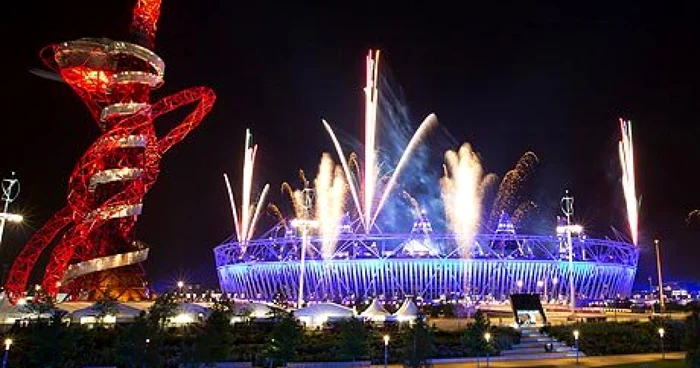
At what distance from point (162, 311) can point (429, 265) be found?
67227 mm

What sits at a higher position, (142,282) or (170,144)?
(170,144)

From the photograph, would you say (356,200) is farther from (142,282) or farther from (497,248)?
(497,248)

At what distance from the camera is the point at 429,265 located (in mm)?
89125

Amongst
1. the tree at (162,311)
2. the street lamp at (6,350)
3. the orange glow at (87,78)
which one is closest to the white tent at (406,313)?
the tree at (162,311)

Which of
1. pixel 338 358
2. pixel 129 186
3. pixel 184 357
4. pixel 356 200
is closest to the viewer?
pixel 184 357

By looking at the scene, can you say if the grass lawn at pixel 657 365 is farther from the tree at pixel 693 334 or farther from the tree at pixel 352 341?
the tree at pixel 352 341

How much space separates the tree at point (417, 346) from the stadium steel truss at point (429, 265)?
61.2 meters

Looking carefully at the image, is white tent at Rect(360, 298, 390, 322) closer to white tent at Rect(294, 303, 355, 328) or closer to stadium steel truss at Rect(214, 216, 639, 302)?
white tent at Rect(294, 303, 355, 328)

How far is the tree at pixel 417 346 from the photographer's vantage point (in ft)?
80.7

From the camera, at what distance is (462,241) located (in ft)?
291

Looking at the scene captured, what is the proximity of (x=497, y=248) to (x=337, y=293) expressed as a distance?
87.4 feet

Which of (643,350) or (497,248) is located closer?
(643,350)

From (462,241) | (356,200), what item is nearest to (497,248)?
(462,241)

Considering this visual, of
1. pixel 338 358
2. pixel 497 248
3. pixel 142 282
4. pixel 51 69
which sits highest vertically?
pixel 51 69
